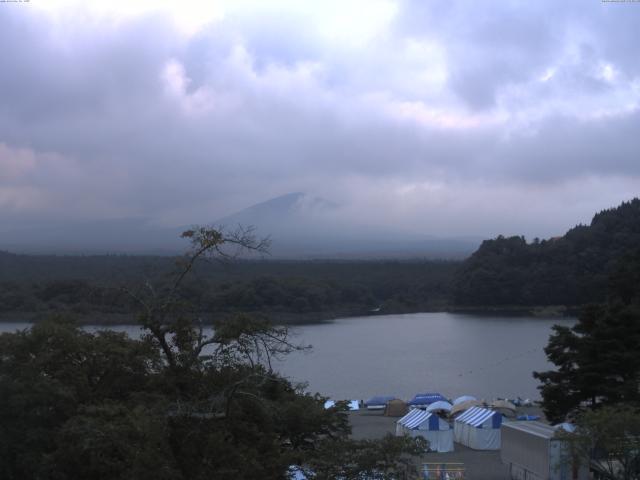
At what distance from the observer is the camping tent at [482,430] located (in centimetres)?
1223

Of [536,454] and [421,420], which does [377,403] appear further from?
[536,454]

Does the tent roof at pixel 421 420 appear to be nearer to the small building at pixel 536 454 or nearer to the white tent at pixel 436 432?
the white tent at pixel 436 432

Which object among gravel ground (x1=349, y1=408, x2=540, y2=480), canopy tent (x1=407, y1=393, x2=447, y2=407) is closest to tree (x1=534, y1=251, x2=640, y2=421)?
gravel ground (x1=349, y1=408, x2=540, y2=480)

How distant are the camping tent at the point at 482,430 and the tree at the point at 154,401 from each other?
272 inches

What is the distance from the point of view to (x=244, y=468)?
→ 4625 mm

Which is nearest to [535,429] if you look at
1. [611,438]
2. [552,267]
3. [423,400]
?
[611,438]

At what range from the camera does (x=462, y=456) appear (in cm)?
1180

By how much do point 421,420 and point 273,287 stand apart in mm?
22400

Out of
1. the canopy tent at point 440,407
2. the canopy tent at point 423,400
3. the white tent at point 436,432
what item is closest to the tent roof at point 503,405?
the canopy tent at point 440,407

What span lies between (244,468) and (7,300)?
27.5 meters

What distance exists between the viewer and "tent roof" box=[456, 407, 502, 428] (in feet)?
40.2

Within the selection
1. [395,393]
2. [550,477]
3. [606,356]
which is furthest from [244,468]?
[395,393]

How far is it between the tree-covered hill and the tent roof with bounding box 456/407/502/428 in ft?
88.6

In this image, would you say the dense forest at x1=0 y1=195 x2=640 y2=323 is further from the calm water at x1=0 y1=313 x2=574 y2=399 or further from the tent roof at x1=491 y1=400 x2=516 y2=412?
the tent roof at x1=491 y1=400 x2=516 y2=412
